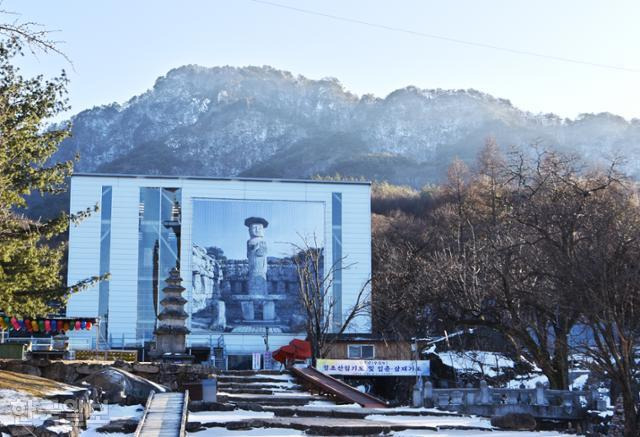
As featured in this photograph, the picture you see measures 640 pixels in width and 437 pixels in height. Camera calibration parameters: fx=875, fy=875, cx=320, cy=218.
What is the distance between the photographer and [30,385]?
2128cm

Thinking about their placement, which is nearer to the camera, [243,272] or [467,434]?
[467,434]

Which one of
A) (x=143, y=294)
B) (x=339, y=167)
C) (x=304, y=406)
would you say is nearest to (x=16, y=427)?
(x=304, y=406)

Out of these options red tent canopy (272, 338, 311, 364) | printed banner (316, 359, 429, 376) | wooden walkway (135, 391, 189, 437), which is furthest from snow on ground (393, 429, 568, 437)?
red tent canopy (272, 338, 311, 364)

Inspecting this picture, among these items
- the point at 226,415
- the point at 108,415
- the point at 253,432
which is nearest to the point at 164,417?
the point at 253,432

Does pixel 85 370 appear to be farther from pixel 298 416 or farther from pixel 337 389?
pixel 298 416

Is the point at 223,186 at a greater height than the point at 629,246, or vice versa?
the point at 223,186

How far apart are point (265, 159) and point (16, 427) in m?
173

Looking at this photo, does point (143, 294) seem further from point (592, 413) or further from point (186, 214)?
point (592, 413)

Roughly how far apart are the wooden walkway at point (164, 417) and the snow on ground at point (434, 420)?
5.32m

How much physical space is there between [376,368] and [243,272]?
115 feet

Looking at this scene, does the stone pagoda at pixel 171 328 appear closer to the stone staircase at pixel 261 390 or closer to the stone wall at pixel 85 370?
the stone staircase at pixel 261 390

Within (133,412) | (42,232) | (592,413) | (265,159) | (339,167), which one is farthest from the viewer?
(265,159)

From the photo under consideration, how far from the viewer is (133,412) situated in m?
19.1

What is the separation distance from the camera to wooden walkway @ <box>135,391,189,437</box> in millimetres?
14070
